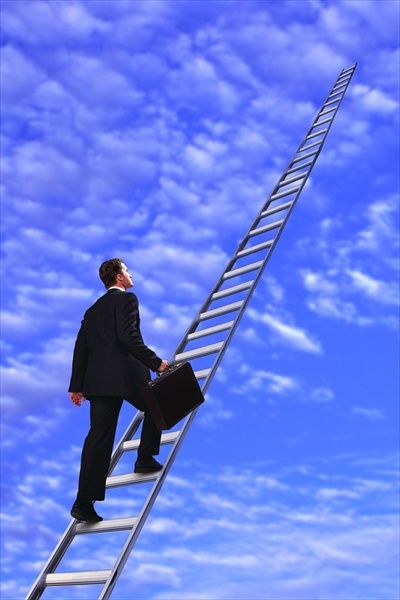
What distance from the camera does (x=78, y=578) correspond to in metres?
4.91

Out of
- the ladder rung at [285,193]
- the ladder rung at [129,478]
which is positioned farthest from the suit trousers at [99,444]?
the ladder rung at [285,193]

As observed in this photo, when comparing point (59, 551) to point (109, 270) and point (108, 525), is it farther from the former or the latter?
point (109, 270)

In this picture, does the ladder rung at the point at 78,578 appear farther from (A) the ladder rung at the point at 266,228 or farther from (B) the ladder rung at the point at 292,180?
(B) the ladder rung at the point at 292,180

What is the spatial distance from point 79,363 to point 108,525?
1.22 meters

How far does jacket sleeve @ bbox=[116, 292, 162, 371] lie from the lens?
5438 millimetres

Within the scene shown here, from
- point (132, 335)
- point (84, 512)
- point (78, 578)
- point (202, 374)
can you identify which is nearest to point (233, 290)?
point (202, 374)

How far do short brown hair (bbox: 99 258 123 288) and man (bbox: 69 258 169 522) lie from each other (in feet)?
0.33

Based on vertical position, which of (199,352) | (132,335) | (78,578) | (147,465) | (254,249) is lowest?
(78,578)

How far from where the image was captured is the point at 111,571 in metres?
4.66

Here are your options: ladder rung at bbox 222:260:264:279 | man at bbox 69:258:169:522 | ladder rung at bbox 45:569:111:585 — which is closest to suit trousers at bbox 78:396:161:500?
man at bbox 69:258:169:522

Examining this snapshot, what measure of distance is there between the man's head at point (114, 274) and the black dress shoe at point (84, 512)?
1.66 meters

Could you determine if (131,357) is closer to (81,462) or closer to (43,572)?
(81,462)

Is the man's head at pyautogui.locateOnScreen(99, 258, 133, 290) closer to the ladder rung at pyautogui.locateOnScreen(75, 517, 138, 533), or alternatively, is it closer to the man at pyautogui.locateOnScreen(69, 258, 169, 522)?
the man at pyautogui.locateOnScreen(69, 258, 169, 522)

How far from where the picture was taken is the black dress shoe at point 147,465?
552 cm
